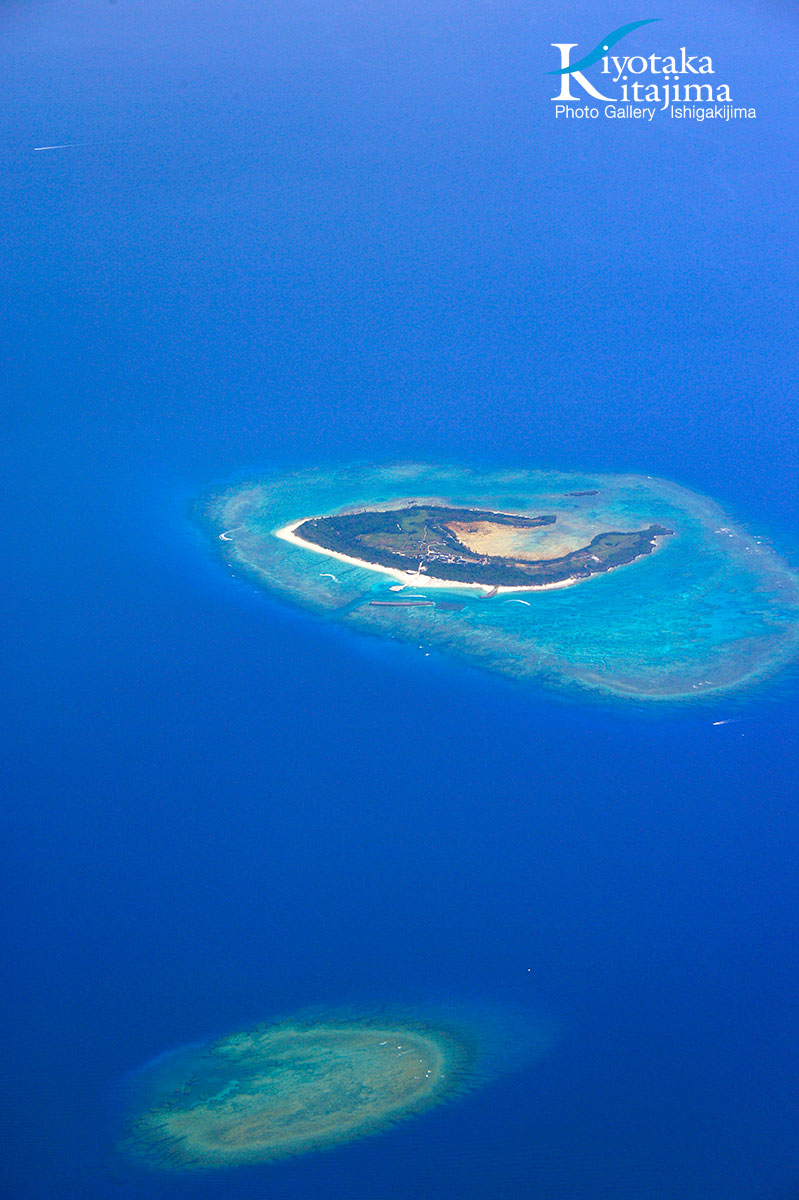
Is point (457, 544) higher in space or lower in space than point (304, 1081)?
higher

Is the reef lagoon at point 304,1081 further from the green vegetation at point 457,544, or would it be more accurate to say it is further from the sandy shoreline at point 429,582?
the green vegetation at point 457,544

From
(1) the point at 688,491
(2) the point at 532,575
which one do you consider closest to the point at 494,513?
(2) the point at 532,575

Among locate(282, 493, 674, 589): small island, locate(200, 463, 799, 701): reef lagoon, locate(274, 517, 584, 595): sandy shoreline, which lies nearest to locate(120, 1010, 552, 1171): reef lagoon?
locate(200, 463, 799, 701): reef lagoon

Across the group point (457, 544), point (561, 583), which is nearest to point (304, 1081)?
point (561, 583)

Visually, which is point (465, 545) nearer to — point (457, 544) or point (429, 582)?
point (457, 544)

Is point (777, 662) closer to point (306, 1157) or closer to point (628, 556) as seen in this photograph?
point (628, 556)
